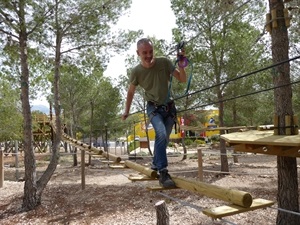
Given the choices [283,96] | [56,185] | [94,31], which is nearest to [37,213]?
[56,185]

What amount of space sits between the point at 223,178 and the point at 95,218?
4.74 metres

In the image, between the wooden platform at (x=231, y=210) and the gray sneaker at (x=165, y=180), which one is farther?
the gray sneaker at (x=165, y=180)

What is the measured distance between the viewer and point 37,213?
24.3 ft

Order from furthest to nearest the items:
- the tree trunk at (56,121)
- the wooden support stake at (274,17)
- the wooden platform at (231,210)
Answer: the tree trunk at (56,121)
the wooden support stake at (274,17)
the wooden platform at (231,210)

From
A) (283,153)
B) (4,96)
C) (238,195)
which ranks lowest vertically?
(238,195)

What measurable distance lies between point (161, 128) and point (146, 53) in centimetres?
74

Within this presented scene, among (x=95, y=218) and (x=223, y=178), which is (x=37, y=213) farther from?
(x=223, y=178)

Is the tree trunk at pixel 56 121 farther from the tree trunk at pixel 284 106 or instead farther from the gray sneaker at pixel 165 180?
the gray sneaker at pixel 165 180

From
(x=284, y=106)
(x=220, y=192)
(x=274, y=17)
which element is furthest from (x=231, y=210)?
(x=274, y=17)

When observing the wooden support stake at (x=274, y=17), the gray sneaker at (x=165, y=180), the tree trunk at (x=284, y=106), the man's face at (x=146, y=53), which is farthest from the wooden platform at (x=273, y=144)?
the wooden support stake at (x=274, y=17)

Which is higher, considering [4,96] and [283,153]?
[4,96]

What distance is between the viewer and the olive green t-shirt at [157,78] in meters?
2.93

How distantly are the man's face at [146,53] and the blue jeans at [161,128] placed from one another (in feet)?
1.40

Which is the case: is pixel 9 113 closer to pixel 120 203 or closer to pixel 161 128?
pixel 120 203
